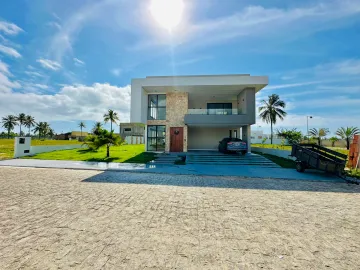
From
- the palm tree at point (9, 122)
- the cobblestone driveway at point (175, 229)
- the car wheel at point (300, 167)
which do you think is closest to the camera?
the cobblestone driveway at point (175, 229)

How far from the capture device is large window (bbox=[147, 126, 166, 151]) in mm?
18391

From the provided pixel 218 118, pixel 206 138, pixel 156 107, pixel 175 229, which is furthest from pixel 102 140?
pixel 175 229

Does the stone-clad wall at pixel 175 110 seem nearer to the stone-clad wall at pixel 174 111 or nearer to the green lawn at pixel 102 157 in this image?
the stone-clad wall at pixel 174 111

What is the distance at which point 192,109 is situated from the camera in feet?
57.7

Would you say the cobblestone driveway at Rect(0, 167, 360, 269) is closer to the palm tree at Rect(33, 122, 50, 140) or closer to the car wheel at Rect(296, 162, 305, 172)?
the car wheel at Rect(296, 162, 305, 172)

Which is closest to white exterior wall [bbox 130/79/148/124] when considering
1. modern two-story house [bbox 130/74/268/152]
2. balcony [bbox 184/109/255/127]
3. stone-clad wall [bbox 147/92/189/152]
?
modern two-story house [bbox 130/74/268/152]

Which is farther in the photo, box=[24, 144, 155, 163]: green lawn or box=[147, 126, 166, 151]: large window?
box=[147, 126, 166, 151]: large window

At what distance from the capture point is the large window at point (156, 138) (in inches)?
724

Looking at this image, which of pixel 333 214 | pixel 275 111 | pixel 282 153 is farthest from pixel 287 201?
pixel 275 111

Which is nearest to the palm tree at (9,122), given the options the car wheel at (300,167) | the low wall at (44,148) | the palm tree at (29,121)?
the palm tree at (29,121)

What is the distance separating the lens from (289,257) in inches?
112

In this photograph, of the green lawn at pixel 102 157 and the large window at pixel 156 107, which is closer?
the green lawn at pixel 102 157

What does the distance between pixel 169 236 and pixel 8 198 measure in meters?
5.34

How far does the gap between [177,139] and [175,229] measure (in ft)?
47.4
